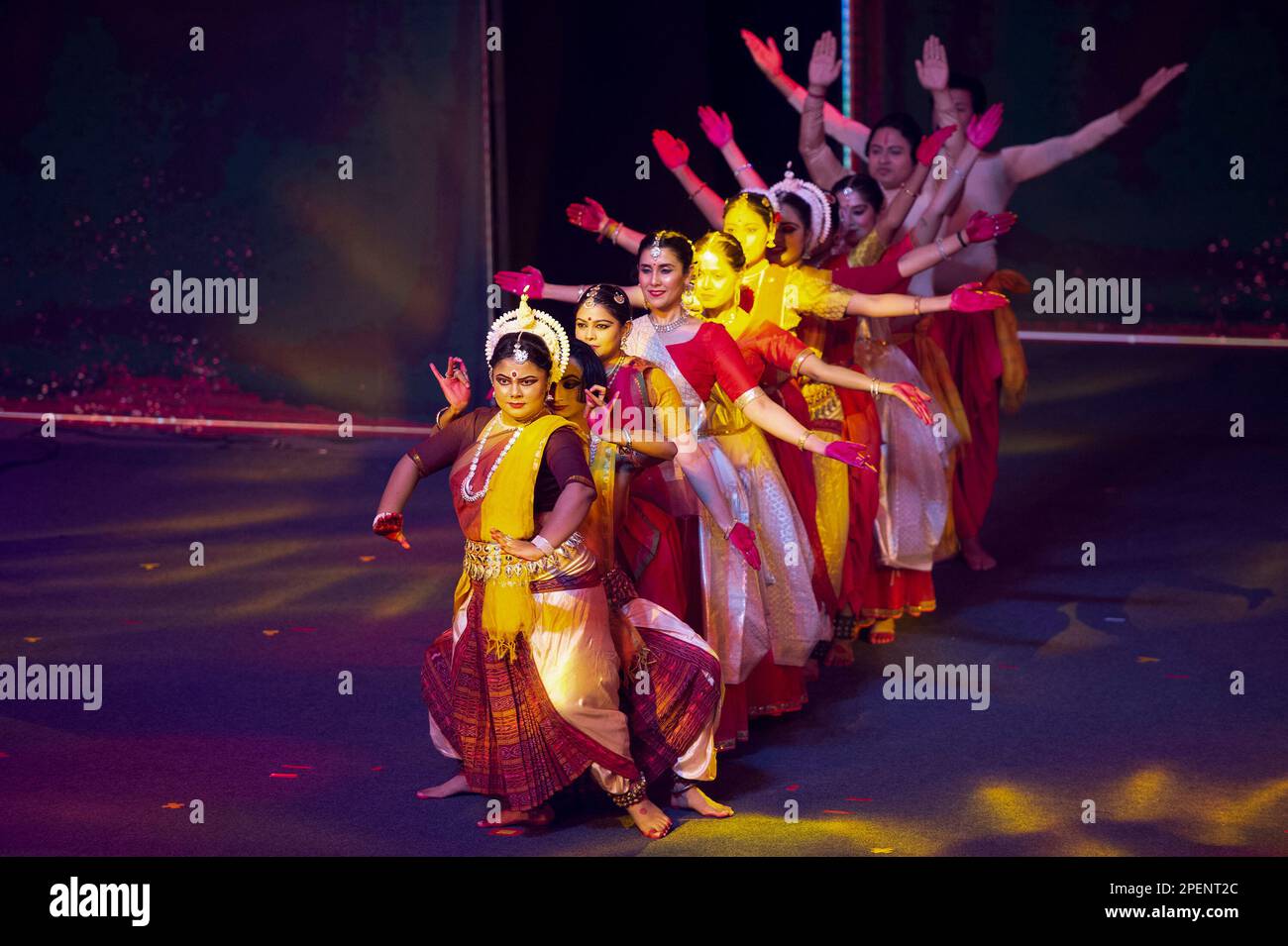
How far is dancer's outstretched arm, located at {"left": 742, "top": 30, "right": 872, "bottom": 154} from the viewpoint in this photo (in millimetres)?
6121

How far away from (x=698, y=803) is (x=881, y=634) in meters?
1.53

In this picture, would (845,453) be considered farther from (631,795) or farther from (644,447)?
(631,795)

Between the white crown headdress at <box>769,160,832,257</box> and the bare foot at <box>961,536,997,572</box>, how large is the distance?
1.61m

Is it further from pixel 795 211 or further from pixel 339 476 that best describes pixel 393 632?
pixel 339 476

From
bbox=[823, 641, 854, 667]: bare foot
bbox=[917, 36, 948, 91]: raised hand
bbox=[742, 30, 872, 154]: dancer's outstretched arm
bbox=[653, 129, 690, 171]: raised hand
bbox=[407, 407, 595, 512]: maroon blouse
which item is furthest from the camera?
bbox=[742, 30, 872, 154]: dancer's outstretched arm

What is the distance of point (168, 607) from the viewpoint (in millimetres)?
5297

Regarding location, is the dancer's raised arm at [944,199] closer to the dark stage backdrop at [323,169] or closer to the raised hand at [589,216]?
the raised hand at [589,216]

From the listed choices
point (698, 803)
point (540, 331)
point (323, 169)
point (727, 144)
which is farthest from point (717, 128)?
point (323, 169)

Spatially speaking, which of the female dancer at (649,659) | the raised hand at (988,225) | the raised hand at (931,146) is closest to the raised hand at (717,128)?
the raised hand at (931,146)

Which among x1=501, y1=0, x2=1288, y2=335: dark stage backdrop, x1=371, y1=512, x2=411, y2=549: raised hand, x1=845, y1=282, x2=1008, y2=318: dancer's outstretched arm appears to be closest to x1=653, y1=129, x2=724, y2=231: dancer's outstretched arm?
x1=845, y1=282, x2=1008, y2=318: dancer's outstretched arm

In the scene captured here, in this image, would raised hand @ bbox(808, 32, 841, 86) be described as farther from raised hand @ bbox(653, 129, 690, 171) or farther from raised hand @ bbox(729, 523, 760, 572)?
raised hand @ bbox(729, 523, 760, 572)

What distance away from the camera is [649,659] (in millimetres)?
3695

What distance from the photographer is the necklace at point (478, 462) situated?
3484 mm

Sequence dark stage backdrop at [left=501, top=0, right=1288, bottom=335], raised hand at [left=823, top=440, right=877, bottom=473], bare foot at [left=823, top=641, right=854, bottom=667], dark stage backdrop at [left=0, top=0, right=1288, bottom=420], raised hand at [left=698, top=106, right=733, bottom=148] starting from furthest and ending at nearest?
1. dark stage backdrop at [left=501, top=0, right=1288, bottom=335]
2. dark stage backdrop at [left=0, top=0, right=1288, bottom=420]
3. raised hand at [left=698, top=106, right=733, bottom=148]
4. bare foot at [left=823, top=641, right=854, bottom=667]
5. raised hand at [left=823, top=440, right=877, bottom=473]
